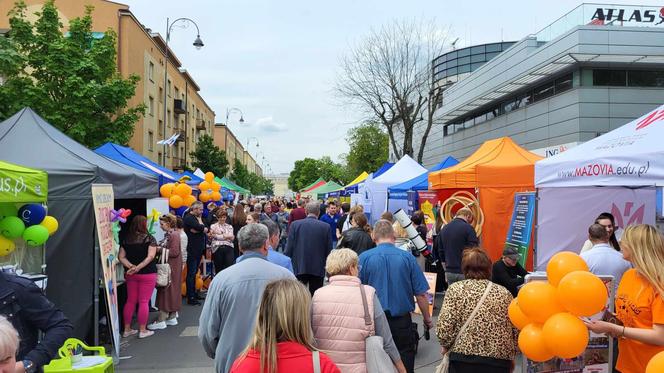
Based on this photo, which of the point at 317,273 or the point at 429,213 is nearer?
the point at 317,273

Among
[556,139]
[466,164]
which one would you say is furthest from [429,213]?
[556,139]

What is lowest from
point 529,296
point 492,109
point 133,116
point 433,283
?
point 433,283

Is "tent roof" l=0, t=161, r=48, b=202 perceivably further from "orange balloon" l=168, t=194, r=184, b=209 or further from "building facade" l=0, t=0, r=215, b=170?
"building facade" l=0, t=0, r=215, b=170

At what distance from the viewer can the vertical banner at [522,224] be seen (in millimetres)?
7707

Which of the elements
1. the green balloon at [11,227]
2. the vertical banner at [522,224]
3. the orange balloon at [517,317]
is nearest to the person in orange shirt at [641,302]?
the orange balloon at [517,317]

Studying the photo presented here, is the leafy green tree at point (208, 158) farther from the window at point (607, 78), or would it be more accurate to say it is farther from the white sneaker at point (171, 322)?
the white sneaker at point (171, 322)

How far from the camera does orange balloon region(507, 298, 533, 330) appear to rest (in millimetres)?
3184

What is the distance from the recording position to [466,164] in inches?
388

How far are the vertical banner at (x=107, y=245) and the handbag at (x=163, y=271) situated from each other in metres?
1.25

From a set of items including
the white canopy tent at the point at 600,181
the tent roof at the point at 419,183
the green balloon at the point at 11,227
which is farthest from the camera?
the tent roof at the point at 419,183

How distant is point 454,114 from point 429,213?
90.3 ft

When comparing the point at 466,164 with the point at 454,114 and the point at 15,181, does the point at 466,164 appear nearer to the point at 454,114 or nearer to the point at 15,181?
the point at 15,181

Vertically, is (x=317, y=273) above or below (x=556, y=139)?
below

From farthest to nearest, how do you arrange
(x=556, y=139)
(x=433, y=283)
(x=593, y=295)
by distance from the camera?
(x=556, y=139) → (x=433, y=283) → (x=593, y=295)
